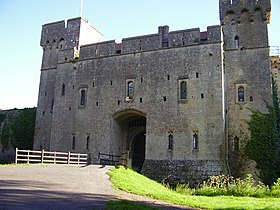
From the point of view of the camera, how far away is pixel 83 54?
2509cm

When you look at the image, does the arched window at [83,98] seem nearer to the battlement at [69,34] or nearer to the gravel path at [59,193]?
the battlement at [69,34]

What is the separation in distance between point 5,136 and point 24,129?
A: 260 cm

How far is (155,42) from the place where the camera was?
2239 cm

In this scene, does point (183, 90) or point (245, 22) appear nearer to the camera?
point (183, 90)

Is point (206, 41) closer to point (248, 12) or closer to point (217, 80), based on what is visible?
point (217, 80)

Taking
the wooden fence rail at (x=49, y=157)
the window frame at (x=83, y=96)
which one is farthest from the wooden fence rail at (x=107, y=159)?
the window frame at (x=83, y=96)

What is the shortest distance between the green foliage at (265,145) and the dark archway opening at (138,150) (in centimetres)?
826

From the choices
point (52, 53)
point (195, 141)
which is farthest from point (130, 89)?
point (52, 53)

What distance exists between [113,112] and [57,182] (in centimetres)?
1224

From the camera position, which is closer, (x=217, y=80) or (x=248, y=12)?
(x=217, y=80)

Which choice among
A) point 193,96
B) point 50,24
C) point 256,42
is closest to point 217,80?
point 193,96

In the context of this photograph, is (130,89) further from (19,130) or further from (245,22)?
(19,130)

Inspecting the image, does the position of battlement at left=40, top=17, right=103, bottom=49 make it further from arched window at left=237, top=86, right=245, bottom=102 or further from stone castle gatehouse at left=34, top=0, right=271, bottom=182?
arched window at left=237, top=86, right=245, bottom=102

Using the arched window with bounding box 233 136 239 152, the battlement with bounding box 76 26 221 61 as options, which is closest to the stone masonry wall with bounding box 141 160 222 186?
the arched window with bounding box 233 136 239 152
